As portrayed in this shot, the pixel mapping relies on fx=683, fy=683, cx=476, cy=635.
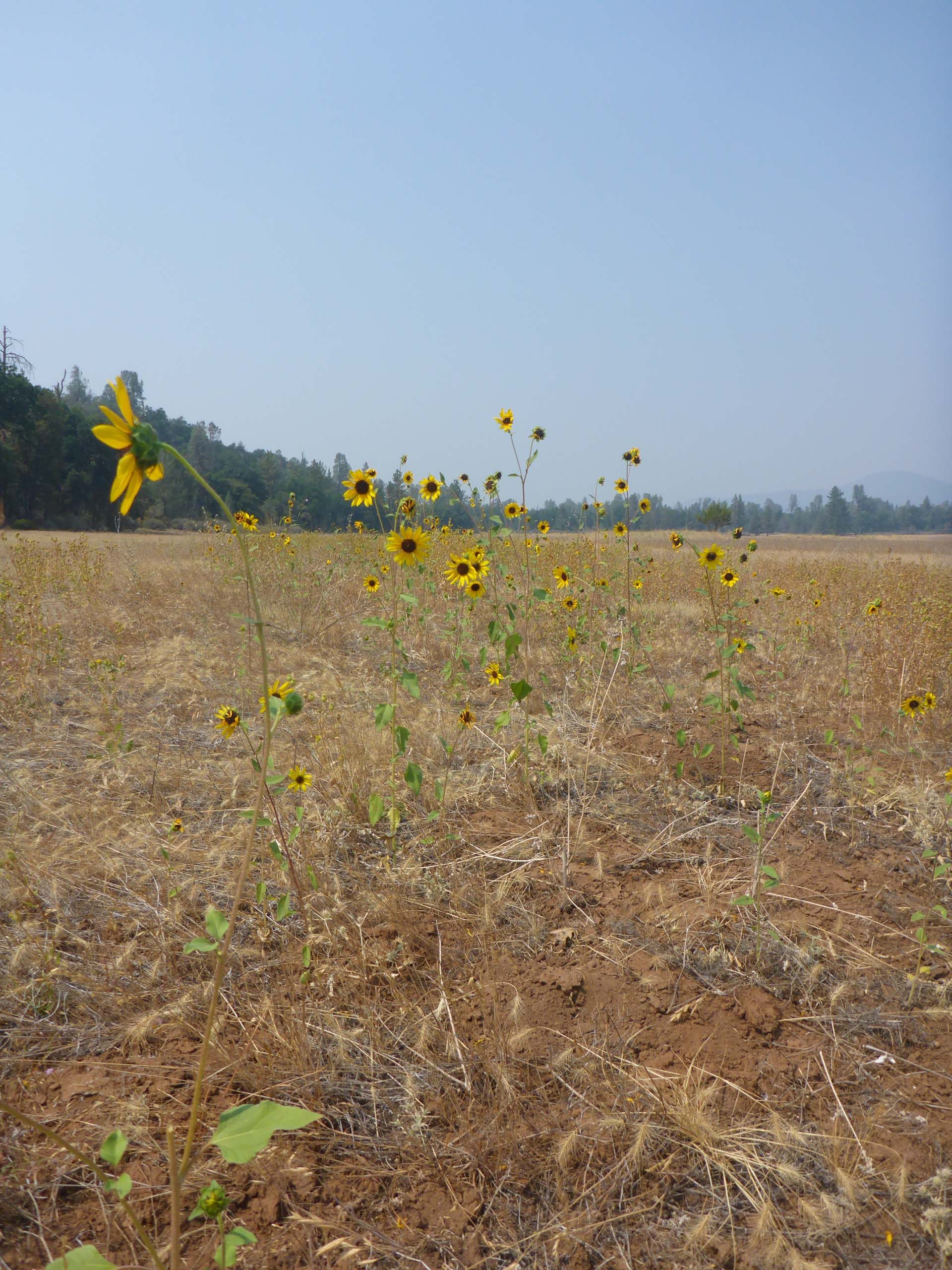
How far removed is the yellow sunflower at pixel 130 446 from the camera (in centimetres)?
103

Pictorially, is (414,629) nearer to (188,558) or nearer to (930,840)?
(930,840)

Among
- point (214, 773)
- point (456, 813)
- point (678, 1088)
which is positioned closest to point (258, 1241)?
point (678, 1088)

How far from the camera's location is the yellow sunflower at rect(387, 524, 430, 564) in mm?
2955

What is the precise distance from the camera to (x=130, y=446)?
1.05 meters

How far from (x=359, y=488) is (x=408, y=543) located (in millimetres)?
406

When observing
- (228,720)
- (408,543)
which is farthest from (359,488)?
(228,720)

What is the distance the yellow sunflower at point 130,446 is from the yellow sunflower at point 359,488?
1991 mm

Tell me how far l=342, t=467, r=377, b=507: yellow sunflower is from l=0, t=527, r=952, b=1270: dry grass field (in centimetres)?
103

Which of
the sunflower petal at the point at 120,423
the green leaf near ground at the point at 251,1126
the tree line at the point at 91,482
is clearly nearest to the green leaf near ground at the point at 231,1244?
the green leaf near ground at the point at 251,1126

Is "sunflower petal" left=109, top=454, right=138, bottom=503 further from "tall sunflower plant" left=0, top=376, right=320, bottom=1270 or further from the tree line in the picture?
the tree line

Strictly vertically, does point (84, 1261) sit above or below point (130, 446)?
below

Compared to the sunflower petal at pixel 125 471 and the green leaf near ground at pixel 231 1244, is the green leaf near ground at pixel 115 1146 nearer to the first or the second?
the green leaf near ground at pixel 231 1244

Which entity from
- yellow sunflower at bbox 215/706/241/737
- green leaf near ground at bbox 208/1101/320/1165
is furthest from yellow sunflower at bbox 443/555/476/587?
green leaf near ground at bbox 208/1101/320/1165

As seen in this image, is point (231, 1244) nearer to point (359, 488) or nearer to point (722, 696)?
point (359, 488)
